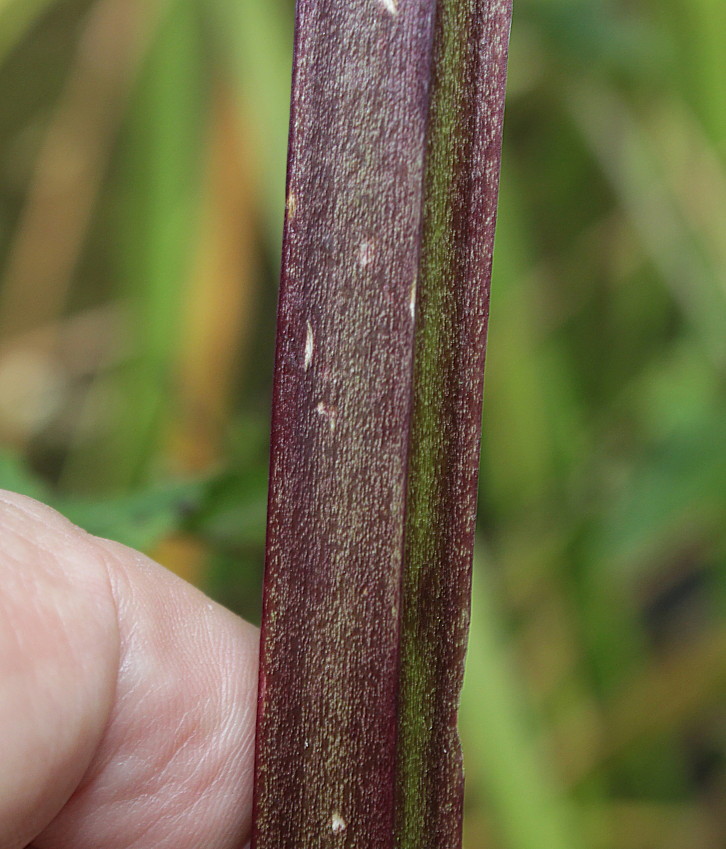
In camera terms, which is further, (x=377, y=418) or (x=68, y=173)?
(x=68, y=173)

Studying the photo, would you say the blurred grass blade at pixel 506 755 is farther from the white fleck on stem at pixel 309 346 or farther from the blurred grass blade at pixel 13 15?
the blurred grass blade at pixel 13 15

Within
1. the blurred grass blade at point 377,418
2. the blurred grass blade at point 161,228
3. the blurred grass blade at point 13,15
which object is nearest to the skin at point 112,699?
the blurred grass blade at point 377,418

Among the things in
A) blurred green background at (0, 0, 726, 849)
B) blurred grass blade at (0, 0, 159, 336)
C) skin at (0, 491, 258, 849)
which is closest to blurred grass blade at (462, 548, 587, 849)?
blurred green background at (0, 0, 726, 849)

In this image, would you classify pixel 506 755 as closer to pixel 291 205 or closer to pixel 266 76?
pixel 291 205

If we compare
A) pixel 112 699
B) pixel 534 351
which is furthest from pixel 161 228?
pixel 112 699

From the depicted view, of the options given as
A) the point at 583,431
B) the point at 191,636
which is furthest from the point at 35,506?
the point at 583,431
